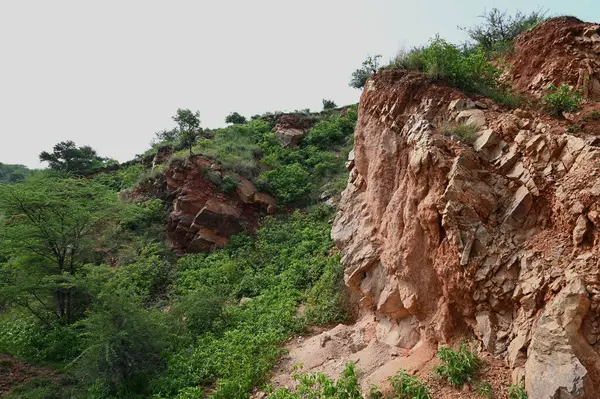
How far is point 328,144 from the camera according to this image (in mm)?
21922

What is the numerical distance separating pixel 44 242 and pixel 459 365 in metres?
11.7

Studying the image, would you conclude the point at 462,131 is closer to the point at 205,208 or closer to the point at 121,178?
the point at 205,208

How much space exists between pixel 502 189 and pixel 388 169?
266 cm

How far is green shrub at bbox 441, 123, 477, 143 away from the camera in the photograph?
599cm

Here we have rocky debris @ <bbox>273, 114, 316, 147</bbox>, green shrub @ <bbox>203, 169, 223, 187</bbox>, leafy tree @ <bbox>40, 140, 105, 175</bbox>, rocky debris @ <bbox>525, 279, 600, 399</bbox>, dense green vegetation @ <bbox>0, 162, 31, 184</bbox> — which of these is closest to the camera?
rocky debris @ <bbox>525, 279, 600, 399</bbox>

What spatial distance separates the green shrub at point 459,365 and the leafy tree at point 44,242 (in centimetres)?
1002

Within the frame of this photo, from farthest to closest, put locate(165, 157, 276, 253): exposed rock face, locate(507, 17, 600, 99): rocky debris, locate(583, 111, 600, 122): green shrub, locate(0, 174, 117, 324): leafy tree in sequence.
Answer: locate(165, 157, 276, 253): exposed rock face, locate(0, 174, 117, 324): leafy tree, locate(507, 17, 600, 99): rocky debris, locate(583, 111, 600, 122): green shrub

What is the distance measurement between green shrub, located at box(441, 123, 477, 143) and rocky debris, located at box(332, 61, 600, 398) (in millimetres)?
121

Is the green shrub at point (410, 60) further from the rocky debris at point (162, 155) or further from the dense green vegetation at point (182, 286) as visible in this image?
the rocky debris at point (162, 155)

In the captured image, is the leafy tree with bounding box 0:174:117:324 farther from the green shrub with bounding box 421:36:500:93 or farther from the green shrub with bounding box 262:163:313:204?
the green shrub with bounding box 421:36:500:93

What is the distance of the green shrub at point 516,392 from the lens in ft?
13.3

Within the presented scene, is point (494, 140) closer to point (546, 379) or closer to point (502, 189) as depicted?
point (502, 189)

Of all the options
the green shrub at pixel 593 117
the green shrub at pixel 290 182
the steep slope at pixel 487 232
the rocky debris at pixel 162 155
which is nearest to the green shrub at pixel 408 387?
the steep slope at pixel 487 232

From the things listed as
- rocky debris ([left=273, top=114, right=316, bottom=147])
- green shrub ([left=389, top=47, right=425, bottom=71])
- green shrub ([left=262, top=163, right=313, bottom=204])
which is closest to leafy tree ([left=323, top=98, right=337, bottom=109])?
rocky debris ([left=273, top=114, right=316, bottom=147])
